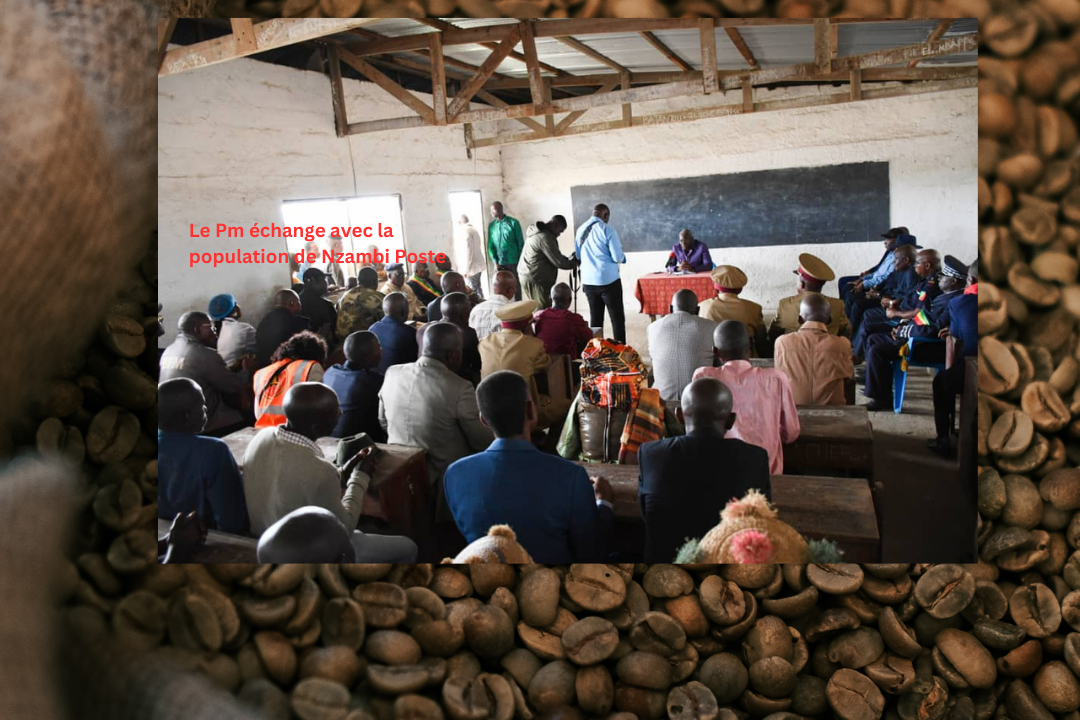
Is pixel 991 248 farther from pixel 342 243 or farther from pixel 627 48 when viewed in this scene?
pixel 342 243

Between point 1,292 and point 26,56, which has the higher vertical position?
point 26,56

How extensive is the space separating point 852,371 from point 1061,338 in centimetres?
57

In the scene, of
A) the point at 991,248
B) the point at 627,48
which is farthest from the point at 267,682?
the point at 991,248

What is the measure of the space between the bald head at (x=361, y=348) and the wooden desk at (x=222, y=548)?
587mm

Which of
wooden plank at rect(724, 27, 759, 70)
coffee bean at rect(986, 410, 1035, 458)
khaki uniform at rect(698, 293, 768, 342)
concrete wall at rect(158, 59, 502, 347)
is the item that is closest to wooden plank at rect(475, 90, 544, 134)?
concrete wall at rect(158, 59, 502, 347)

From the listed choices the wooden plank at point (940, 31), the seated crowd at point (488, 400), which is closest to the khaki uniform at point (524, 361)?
the seated crowd at point (488, 400)

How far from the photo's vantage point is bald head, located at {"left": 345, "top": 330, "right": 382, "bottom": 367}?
2389 millimetres

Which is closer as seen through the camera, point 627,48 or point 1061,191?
point 1061,191

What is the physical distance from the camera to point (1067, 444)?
92.4 inches

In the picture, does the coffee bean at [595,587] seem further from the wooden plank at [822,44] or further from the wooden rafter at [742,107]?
the wooden plank at [822,44]

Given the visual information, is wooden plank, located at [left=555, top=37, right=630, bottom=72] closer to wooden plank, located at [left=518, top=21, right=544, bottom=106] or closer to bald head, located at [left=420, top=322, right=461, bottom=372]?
wooden plank, located at [left=518, top=21, right=544, bottom=106]

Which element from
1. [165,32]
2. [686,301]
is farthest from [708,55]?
[165,32]

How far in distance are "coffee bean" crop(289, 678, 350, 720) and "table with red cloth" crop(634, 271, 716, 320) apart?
1378 millimetres

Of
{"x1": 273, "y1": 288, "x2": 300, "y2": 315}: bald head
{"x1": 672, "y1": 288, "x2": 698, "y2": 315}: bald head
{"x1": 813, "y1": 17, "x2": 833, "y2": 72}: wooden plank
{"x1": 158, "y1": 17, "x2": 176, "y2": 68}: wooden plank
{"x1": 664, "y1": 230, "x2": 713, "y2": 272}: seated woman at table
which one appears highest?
{"x1": 158, "y1": 17, "x2": 176, "y2": 68}: wooden plank
